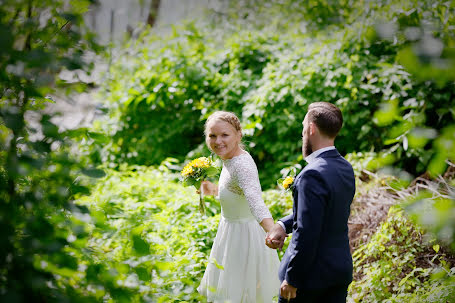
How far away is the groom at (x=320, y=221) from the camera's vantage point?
2.13 metres

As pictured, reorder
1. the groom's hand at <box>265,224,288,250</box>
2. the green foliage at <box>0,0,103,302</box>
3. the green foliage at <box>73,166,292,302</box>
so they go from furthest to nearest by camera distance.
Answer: the groom's hand at <box>265,224,288,250</box>, the green foliage at <box>73,166,292,302</box>, the green foliage at <box>0,0,103,302</box>

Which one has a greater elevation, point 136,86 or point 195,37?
point 195,37

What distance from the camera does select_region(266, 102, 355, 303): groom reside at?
2129mm

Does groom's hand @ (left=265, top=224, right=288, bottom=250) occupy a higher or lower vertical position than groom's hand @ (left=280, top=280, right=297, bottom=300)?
higher

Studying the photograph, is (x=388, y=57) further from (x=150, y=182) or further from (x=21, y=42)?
(x=21, y=42)

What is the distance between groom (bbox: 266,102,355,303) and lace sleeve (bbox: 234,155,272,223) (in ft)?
1.35

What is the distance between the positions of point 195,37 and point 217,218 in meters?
4.37

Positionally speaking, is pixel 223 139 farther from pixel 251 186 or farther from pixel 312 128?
pixel 312 128

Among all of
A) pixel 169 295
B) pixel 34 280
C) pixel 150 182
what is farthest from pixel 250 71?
pixel 34 280

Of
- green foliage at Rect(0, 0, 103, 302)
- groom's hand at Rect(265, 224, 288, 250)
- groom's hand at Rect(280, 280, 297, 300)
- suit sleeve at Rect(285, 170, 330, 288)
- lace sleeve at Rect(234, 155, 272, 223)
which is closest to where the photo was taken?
green foliage at Rect(0, 0, 103, 302)

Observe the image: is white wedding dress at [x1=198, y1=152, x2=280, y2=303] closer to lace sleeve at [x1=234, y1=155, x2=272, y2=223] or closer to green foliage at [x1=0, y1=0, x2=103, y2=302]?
lace sleeve at [x1=234, y1=155, x2=272, y2=223]

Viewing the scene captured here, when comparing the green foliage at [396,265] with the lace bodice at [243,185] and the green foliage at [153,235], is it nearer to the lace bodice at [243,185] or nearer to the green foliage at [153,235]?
the lace bodice at [243,185]

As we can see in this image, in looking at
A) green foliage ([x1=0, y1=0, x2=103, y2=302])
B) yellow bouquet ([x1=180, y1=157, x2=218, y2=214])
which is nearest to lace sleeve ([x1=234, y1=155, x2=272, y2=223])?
yellow bouquet ([x1=180, y1=157, x2=218, y2=214])

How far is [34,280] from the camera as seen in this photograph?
45.5 inches
